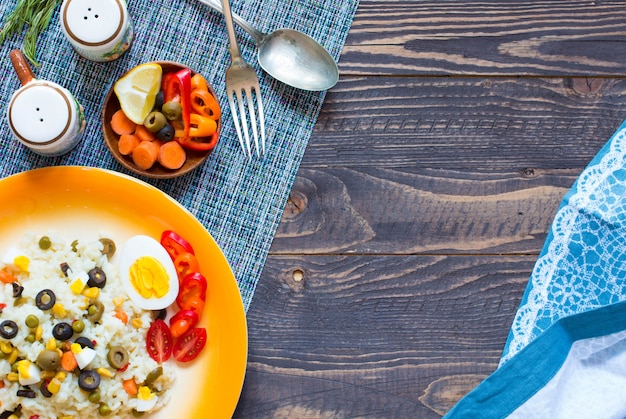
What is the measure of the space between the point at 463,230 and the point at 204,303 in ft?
1.91

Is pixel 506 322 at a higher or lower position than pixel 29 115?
lower

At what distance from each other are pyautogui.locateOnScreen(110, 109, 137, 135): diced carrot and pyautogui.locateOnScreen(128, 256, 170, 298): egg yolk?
26 cm

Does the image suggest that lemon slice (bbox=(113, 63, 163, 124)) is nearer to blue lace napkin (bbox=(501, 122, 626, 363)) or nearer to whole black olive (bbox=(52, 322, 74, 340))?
whole black olive (bbox=(52, 322, 74, 340))

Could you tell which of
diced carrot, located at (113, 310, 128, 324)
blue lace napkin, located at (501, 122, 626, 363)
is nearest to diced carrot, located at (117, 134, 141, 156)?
diced carrot, located at (113, 310, 128, 324)

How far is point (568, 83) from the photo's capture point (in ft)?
5.04

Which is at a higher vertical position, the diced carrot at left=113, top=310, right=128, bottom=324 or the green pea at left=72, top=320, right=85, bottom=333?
the diced carrot at left=113, top=310, right=128, bottom=324

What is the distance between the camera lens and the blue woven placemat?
1.47 m

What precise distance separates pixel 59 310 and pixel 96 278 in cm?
9

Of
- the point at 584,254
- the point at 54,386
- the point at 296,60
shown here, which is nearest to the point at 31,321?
the point at 54,386

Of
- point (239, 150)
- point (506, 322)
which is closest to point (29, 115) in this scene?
point (239, 150)

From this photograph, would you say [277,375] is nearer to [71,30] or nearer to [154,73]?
[154,73]

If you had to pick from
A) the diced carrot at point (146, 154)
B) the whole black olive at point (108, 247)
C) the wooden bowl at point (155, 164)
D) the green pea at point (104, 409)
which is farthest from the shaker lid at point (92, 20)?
the green pea at point (104, 409)

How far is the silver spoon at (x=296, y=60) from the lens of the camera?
1.48m

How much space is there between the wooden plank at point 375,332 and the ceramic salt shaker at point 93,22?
57 cm
